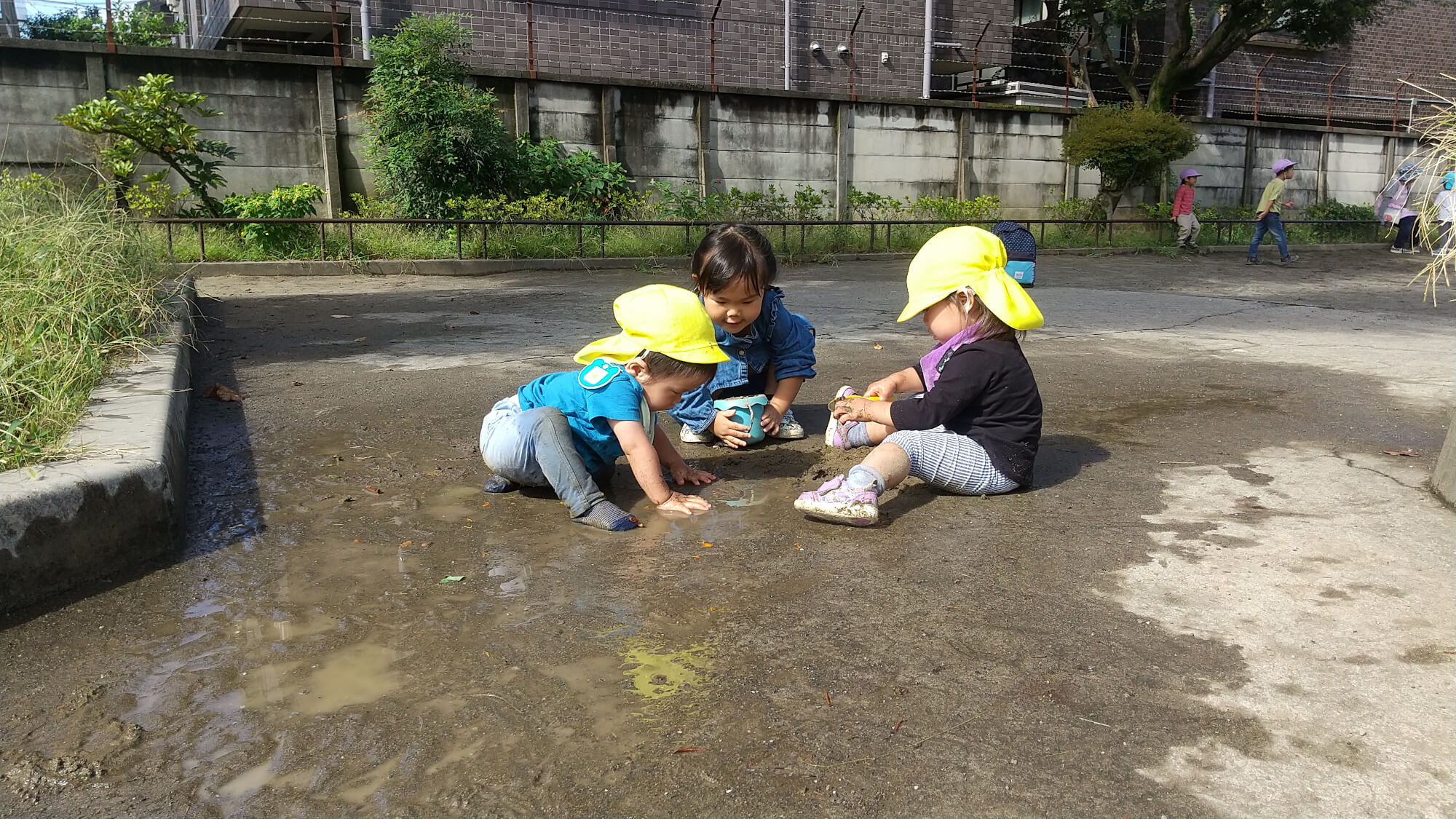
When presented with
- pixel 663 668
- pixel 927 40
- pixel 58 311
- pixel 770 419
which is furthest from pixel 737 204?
pixel 663 668

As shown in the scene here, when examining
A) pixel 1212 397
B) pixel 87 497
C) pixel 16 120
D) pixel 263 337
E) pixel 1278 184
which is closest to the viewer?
pixel 87 497

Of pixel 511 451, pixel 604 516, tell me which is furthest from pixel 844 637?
pixel 511 451

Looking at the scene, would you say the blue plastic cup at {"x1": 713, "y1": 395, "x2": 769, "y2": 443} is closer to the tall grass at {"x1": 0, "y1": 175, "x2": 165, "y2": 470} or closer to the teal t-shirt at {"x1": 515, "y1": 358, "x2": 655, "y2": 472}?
the teal t-shirt at {"x1": 515, "y1": 358, "x2": 655, "y2": 472}

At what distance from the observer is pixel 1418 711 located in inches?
79.0

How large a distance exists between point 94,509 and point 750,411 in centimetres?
231

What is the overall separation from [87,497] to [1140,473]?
3391 millimetres

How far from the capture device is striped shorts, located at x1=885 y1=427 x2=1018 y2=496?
343cm

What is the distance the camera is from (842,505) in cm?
314

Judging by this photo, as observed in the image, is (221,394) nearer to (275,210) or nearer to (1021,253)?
(275,210)

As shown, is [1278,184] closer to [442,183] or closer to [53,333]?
[442,183]

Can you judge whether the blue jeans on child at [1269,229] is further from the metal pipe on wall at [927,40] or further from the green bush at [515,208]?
the green bush at [515,208]

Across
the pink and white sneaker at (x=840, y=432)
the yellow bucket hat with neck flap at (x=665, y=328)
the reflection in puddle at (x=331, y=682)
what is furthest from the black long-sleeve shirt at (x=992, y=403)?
the reflection in puddle at (x=331, y=682)

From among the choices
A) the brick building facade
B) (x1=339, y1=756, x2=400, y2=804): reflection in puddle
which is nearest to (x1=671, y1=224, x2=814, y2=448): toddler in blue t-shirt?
(x1=339, y1=756, x2=400, y2=804): reflection in puddle

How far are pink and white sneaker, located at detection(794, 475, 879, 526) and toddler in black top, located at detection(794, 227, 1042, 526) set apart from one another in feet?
0.56
